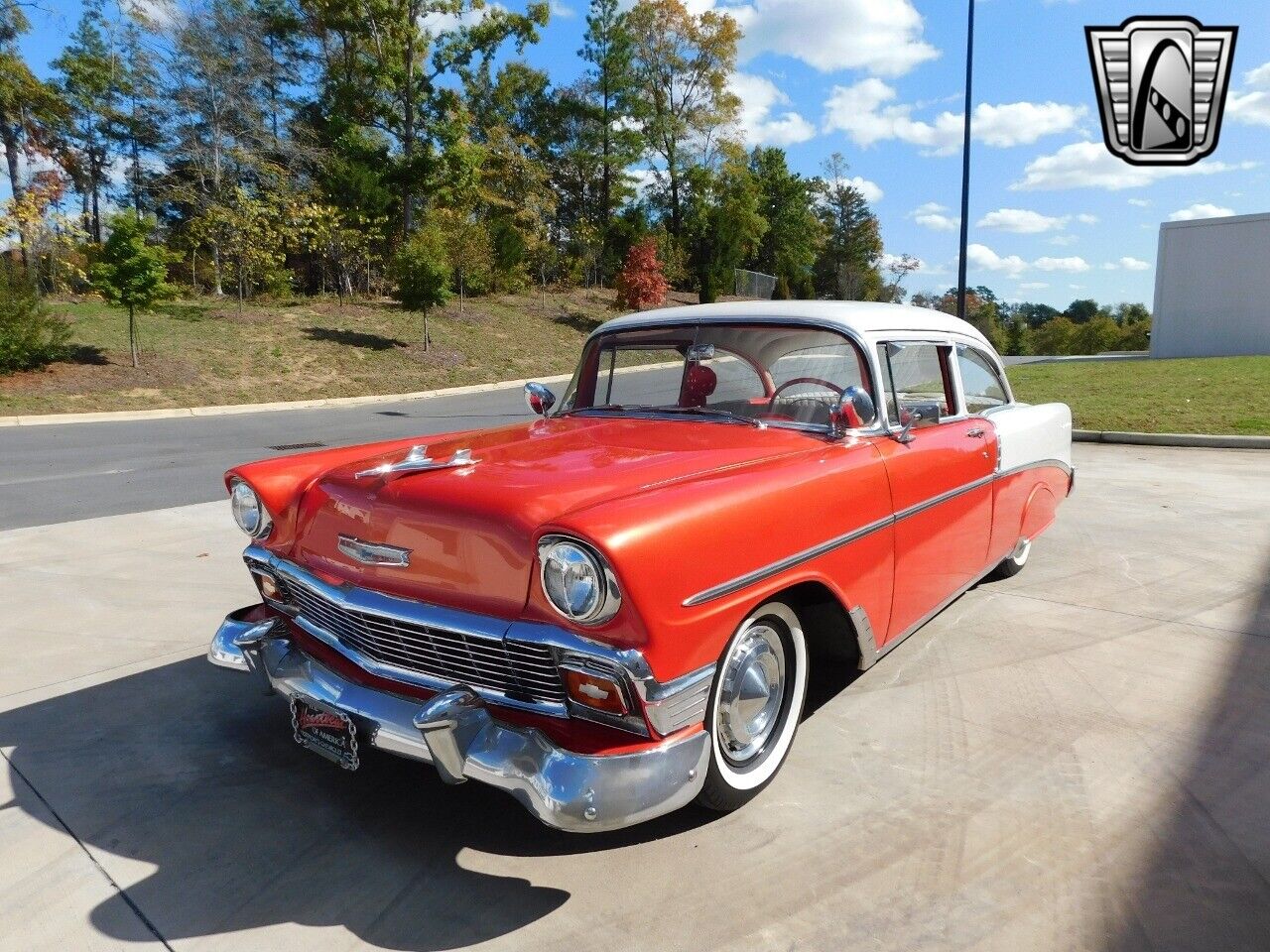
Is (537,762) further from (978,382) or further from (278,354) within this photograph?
(278,354)

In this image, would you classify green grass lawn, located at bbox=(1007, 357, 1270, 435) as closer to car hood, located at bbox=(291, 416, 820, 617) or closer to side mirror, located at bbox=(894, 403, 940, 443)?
side mirror, located at bbox=(894, 403, 940, 443)

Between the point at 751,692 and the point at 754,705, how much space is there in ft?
0.19

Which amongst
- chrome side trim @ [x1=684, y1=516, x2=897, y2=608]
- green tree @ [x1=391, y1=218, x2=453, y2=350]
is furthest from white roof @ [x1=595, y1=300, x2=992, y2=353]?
green tree @ [x1=391, y1=218, x2=453, y2=350]

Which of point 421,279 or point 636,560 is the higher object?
point 421,279

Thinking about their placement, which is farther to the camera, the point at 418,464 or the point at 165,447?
the point at 165,447

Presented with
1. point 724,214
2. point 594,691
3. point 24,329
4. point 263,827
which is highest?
point 724,214

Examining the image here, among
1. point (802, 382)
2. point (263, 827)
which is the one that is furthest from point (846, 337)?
point (263, 827)

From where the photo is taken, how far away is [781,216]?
4366 cm

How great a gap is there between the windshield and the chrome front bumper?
1496mm

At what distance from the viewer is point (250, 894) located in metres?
2.26

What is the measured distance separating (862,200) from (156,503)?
5754 centimetres

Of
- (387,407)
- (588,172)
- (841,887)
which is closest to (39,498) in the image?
(841,887)

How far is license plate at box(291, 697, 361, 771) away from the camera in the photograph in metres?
2.40

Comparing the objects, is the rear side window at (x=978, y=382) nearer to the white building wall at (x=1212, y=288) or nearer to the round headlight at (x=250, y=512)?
the round headlight at (x=250, y=512)
